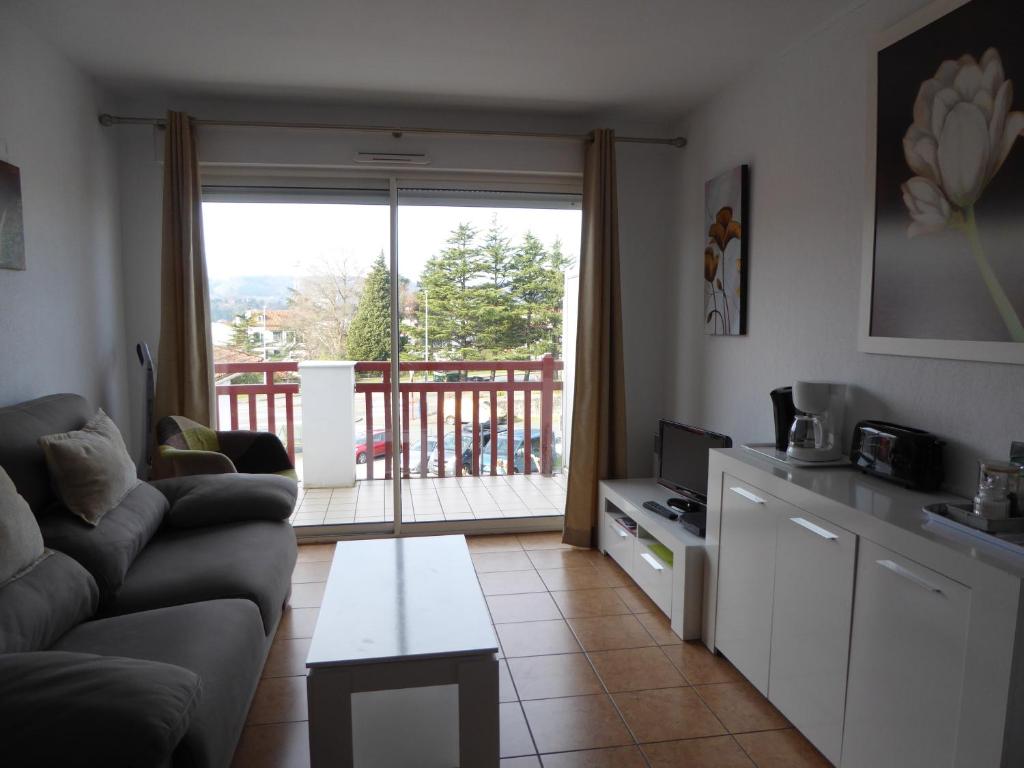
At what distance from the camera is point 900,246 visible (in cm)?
221

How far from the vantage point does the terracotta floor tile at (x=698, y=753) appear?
2.04m

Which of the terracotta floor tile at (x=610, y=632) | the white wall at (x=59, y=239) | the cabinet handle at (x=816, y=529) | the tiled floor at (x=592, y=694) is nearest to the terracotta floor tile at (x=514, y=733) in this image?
the tiled floor at (x=592, y=694)

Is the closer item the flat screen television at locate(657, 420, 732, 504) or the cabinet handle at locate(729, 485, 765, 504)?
the cabinet handle at locate(729, 485, 765, 504)

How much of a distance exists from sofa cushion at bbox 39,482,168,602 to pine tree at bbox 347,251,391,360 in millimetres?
1814

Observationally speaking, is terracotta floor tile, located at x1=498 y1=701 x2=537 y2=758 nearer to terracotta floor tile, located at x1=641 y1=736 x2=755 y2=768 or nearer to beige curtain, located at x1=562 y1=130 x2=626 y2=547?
terracotta floor tile, located at x1=641 y1=736 x2=755 y2=768

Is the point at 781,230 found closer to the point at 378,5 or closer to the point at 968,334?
the point at 968,334

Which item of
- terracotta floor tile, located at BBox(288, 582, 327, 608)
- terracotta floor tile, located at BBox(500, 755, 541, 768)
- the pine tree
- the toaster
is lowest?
terracotta floor tile, located at BBox(288, 582, 327, 608)

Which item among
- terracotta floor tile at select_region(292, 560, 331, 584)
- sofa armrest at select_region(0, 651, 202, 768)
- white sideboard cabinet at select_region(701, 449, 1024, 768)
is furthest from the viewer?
terracotta floor tile at select_region(292, 560, 331, 584)

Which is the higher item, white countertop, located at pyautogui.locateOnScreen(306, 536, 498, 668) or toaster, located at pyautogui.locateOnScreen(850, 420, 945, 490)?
toaster, located at pyautogui.locateOnScreen(850, 420, 945, 490)

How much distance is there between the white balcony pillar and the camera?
4090 mm

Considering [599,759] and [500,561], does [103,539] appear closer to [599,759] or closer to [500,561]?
[599,759]

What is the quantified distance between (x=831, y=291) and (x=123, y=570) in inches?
108

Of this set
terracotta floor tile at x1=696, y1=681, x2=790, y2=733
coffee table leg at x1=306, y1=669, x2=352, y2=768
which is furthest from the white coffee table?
terracotta floor tile at x1=696, y1=681, x2=790, y2=733

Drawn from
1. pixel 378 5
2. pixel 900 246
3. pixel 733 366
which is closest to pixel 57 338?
pixel 378 5
